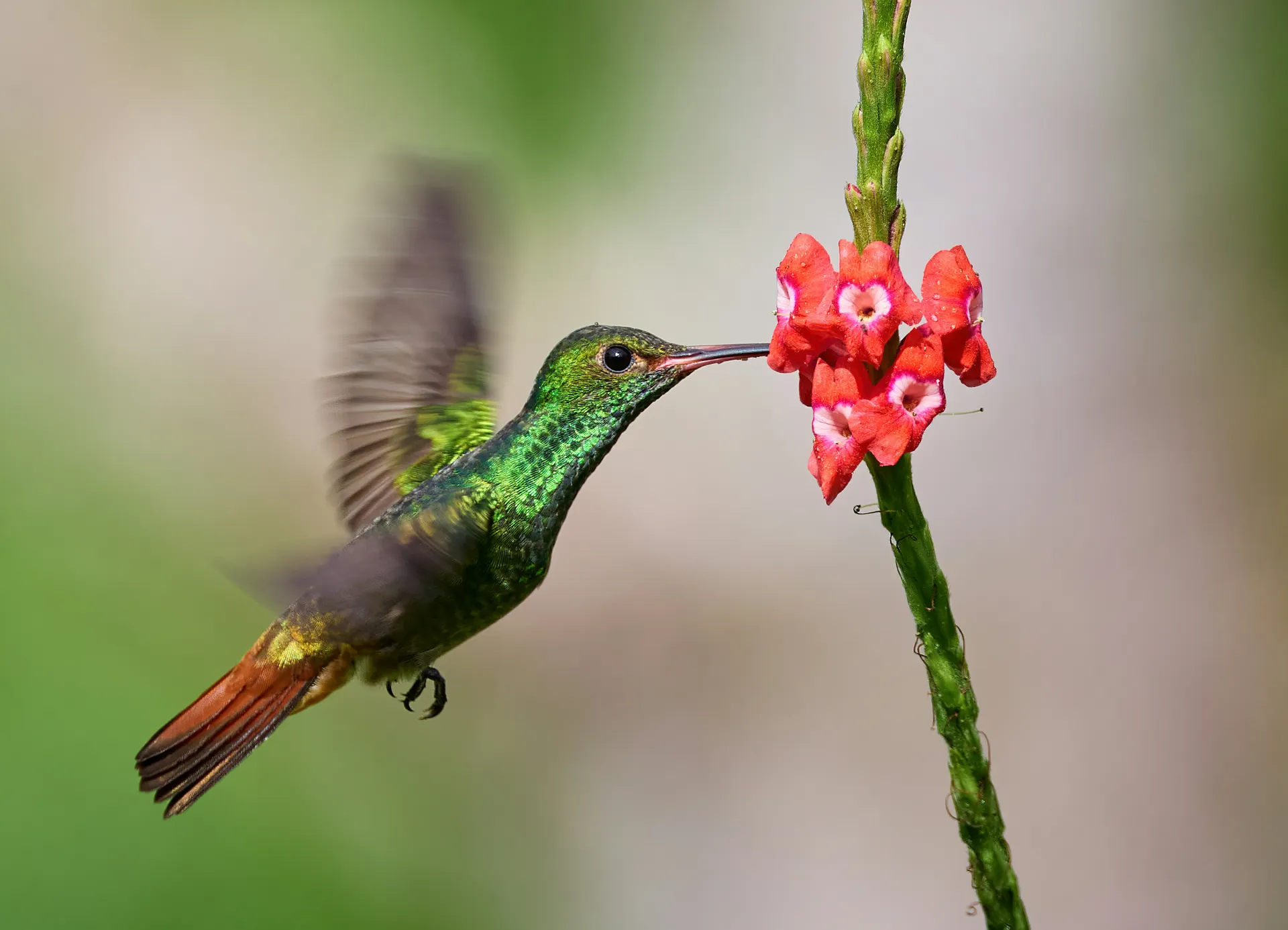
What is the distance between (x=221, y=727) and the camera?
2369 millimetres

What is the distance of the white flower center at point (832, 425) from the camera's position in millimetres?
1532

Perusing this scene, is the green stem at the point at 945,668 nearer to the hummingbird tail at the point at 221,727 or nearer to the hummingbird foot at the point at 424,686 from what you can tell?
the hummingbird foot at the point at 424,686

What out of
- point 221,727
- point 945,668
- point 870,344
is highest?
point 870,344

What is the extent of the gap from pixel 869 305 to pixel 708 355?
2.54 ft

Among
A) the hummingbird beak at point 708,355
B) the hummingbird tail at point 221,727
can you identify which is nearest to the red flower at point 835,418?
the hummingbird beak at point 708,355

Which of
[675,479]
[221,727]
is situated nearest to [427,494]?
[221,727]

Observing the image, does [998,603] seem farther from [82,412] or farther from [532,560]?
[82,412]

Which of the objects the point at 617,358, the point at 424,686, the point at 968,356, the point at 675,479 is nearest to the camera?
the point at 968,356

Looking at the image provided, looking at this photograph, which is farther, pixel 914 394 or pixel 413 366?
pixel 413 366

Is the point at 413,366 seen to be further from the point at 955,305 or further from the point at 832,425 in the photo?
the point at 955,305

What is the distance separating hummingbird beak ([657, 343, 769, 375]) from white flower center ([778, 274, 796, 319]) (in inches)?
15.5


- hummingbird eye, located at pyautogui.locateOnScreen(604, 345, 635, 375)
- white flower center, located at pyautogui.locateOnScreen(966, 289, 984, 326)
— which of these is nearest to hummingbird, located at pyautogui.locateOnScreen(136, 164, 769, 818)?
hummingbird eye, located at pyautogui.locateOnScreen(604, 345, 635, 375)

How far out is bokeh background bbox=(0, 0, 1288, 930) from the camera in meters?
5.38

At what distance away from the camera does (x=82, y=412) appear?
684cm
